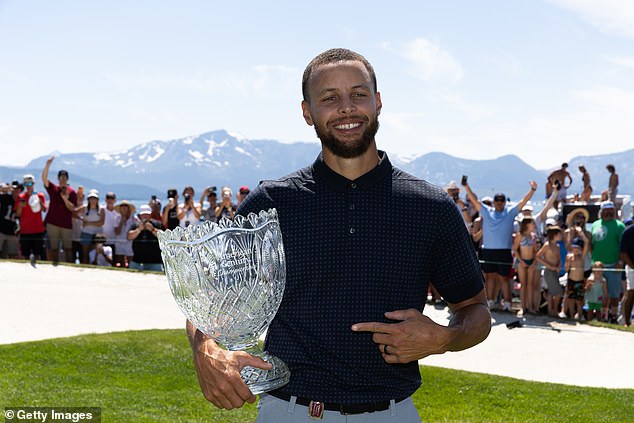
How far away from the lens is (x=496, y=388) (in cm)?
827

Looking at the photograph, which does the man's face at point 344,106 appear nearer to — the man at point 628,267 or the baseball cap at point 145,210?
the man at point 628,267

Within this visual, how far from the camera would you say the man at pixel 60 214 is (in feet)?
49.4

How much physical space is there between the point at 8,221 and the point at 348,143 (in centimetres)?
1457

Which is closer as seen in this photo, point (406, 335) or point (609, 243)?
point (406, 335)

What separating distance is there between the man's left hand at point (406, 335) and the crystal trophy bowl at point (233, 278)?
29 cm

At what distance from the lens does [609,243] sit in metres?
12.0

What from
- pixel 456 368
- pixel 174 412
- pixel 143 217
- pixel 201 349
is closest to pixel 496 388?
pixel 456 368

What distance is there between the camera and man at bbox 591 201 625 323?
39.2 feet

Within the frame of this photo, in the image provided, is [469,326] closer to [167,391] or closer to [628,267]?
[167,391]

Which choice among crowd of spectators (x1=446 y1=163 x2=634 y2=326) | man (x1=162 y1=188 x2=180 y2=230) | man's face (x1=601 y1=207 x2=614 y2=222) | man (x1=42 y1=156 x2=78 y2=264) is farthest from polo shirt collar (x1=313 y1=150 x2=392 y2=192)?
man (x1=42 y1=156 x2=78 y2=264)

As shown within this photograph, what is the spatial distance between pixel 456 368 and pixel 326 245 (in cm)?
745

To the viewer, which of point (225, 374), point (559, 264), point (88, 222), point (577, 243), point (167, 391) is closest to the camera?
point (225, 374)

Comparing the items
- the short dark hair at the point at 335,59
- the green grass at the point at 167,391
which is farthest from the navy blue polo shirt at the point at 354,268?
the green grass at the point at 167,391

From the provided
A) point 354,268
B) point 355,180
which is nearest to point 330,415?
point 354,268
